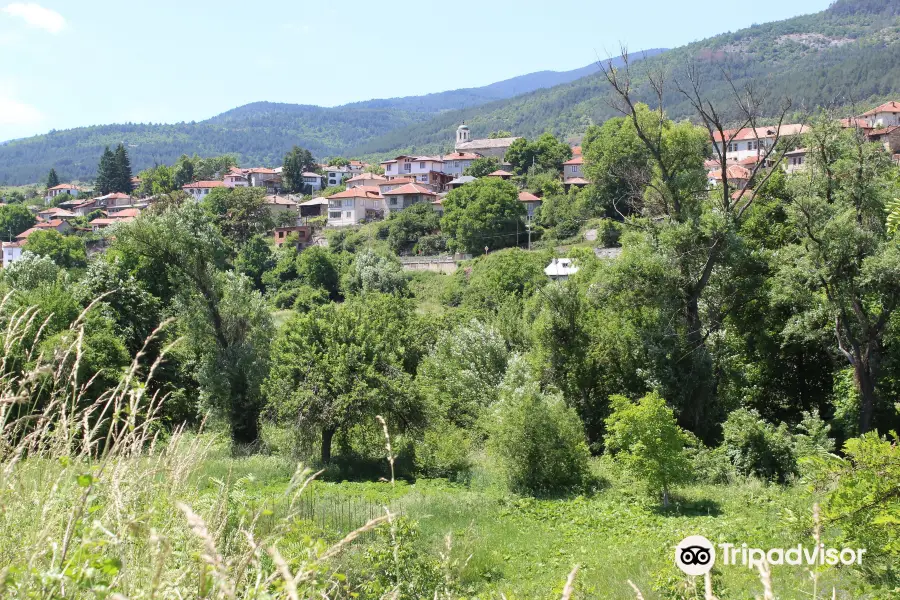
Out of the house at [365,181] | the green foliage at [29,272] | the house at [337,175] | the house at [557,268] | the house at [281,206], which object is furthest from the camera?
the house at [337,175]

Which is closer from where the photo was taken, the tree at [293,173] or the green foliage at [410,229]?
the green foliage at [410,229]

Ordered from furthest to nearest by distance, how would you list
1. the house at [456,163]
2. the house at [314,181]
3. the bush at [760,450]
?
the house at [314,181] → the house at [456,163] → the bush at [760,450]

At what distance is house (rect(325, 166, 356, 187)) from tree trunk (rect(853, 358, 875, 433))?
93.1 metres

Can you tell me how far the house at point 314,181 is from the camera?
4111 inches

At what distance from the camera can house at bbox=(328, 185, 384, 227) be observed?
7425 centimetres

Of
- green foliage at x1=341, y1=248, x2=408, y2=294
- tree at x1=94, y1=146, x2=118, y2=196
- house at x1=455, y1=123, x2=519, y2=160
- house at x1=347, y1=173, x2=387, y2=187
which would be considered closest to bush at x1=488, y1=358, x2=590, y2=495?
green foliage at x1=341, y1=248, x2=408, y2=294

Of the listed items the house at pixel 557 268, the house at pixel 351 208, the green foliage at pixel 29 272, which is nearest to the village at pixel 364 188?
the house at pixel 351 208

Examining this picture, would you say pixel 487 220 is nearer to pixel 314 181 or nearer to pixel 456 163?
pixel 456 163

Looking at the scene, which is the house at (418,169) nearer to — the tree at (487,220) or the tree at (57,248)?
the tree at (487,220)

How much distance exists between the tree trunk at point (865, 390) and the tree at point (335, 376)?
10.6 m

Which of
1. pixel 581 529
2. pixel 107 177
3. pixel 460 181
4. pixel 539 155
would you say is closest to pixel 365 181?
pixel 460 181

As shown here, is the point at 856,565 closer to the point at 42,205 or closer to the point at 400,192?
the point at 400,192

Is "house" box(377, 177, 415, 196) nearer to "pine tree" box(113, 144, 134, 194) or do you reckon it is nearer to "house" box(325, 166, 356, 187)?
"house" box(325, 166, 356, 187)

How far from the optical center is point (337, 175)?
355ft
